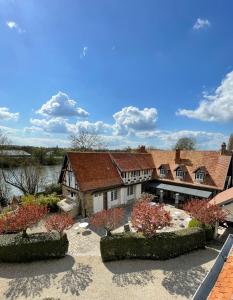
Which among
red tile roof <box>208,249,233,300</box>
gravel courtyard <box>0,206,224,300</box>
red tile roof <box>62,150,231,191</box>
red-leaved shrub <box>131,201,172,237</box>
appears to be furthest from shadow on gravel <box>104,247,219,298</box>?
red tile roof <box>62,150,231,191</box>

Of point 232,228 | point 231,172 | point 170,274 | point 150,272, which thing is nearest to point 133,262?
point 150,272

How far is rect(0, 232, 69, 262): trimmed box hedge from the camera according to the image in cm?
1520

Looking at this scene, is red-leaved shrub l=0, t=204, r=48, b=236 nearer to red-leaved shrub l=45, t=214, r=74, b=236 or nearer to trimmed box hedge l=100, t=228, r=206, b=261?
red-leaved shrub l=45, t=214, r=74, b=236

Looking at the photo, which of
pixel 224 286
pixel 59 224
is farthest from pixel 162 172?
pixel 224 286

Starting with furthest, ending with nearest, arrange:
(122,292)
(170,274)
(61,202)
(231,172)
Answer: (231,172) < (61,202) < (170,274) < (122,292)

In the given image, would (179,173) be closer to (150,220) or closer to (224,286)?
(150,220)

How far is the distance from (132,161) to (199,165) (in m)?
9.89

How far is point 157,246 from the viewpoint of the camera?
50.4 feet

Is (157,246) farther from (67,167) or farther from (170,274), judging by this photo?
(67,167)

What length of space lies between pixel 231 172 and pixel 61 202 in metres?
24.1

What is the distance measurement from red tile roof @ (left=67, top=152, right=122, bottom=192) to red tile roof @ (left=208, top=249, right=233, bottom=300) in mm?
18464

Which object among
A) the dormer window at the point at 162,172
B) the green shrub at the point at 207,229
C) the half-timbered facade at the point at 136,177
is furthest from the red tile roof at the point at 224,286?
the dormer window at the point at 162,172

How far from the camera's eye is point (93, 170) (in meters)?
27.3

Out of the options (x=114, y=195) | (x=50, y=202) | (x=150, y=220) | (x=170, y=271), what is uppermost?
(x=150, y=220)
